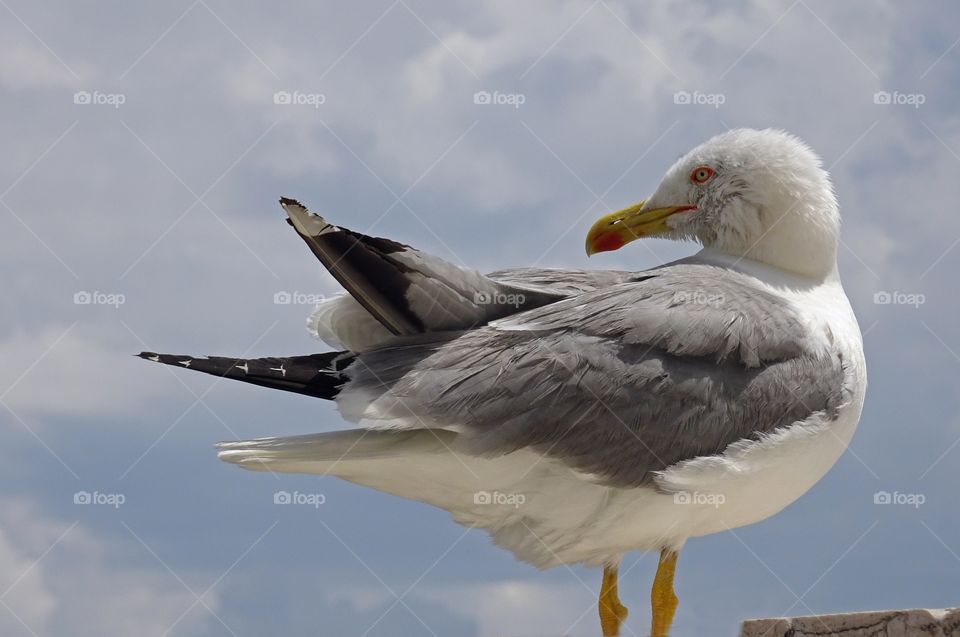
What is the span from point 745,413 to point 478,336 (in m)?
1.49

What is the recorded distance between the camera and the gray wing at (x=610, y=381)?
5316 mm

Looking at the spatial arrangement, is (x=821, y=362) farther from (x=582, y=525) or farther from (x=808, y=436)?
(x=582, y=525)

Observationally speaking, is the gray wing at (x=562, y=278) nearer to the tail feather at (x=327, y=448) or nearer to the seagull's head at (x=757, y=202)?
the seagull's head at (x=757, y=202)

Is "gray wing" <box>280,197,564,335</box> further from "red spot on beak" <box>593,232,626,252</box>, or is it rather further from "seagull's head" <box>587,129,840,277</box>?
"seagull's head" <box>587,129,840,277</box>

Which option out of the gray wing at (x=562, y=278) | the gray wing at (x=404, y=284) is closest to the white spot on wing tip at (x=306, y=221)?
the gray wing at (x=404, y=284)

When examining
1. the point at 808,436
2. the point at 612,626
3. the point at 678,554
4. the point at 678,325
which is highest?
the point at 678,325

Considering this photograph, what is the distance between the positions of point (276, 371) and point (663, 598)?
257 centimetres

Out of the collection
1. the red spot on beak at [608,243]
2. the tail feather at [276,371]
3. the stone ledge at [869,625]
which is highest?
the red spot on beak at [608,243]

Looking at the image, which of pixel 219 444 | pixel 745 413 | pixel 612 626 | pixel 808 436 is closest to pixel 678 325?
pixel 745 413

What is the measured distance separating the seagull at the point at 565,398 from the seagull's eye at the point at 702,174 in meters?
1.02

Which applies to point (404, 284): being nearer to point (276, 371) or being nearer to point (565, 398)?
point (276, 371)

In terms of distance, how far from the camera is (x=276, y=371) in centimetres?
559

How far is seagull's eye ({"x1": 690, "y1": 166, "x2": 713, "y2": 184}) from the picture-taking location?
691 centimetres

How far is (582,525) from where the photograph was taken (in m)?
5.66
